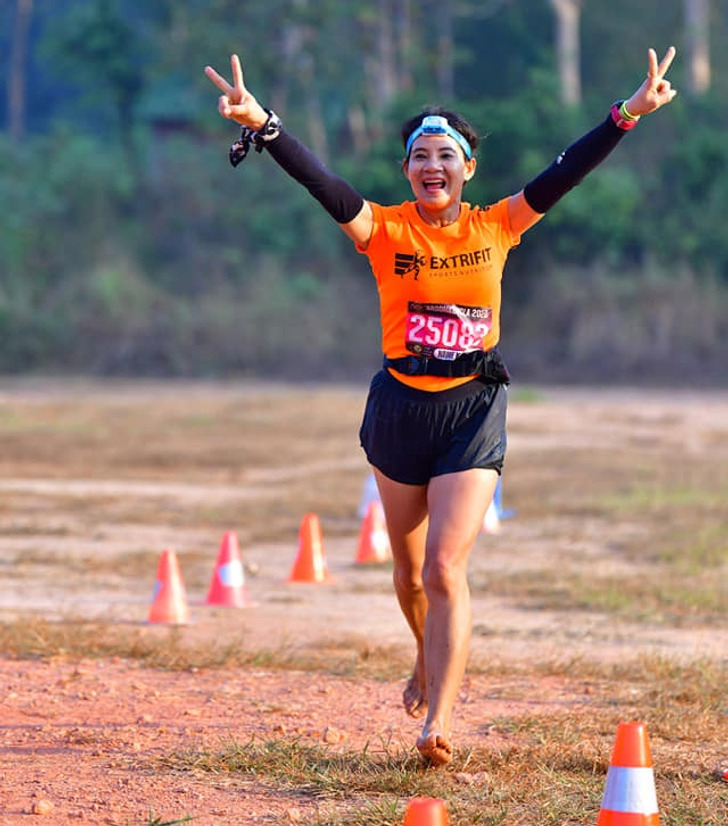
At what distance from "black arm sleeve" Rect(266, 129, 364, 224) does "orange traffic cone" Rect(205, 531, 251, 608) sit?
14.4 feet

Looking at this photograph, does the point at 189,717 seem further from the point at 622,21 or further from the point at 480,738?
the point at 622,21

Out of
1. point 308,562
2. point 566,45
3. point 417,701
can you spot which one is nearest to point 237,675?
point 417,701

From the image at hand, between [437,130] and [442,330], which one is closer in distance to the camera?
[442,330]

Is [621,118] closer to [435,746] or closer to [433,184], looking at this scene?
[433,184]

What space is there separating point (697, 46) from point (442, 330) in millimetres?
36061

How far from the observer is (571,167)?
559cm

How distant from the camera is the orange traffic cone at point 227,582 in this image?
31.4 ft

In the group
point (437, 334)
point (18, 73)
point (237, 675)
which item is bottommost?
point (237, 675)

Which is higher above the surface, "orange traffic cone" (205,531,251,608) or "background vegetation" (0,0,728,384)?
"background vegetation" (0,0,728,384)

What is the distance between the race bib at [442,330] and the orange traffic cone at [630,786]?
1520 millimetres

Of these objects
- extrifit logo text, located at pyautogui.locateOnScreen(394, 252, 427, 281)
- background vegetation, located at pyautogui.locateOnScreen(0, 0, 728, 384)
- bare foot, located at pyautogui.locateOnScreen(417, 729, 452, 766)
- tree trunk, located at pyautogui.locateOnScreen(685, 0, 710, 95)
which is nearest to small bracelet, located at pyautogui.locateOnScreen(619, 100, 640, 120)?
extrifit logo text, located at pyautogui.locateOnScreen(394, 252, 427, 281)

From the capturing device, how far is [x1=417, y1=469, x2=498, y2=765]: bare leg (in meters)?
5.32

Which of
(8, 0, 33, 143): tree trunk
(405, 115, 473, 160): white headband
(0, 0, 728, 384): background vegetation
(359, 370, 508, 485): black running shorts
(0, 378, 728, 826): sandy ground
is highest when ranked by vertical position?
(8, 0, 33, 143): tree trunk

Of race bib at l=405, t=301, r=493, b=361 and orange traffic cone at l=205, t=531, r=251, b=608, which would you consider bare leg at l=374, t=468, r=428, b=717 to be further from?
orange traffic cone at l=205, t=531, r=251, b=608
